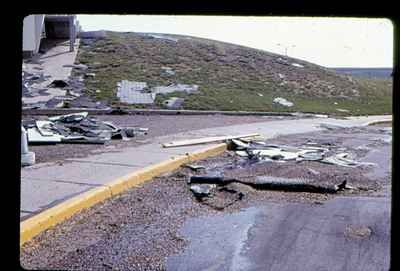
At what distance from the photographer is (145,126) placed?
14.5 m

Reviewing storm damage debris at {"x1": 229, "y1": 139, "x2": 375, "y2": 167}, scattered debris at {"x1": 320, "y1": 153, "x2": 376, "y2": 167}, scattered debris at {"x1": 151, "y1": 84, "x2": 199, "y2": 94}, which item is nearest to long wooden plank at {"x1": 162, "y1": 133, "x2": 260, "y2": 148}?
storm damage debris at {"x1": 229, "y1": 139, "x2": 375, "y2": 167}

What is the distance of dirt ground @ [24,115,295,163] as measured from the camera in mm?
9332

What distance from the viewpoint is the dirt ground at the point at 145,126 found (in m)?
9.33

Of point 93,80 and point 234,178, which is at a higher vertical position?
point 234,178

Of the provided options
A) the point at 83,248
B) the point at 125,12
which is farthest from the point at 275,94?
the point at 125,12

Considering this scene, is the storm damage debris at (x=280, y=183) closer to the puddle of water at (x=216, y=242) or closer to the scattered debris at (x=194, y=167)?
the scattered debris at (x=194, y=167)

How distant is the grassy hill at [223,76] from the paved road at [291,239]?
46.6 ft

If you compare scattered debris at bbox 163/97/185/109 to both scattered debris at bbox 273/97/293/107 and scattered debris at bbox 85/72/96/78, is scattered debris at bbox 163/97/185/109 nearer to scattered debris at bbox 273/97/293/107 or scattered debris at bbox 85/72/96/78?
scattered debris at bbox 85/72/96/78

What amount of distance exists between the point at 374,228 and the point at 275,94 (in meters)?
18.9

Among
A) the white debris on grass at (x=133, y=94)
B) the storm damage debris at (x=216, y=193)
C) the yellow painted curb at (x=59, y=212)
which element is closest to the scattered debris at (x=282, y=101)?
the white debris on grass at (x=133, y=94)

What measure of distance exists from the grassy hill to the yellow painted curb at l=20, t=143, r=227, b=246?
11429mm

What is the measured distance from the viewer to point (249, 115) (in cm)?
1923

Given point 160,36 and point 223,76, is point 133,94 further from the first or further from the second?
point 160,36
